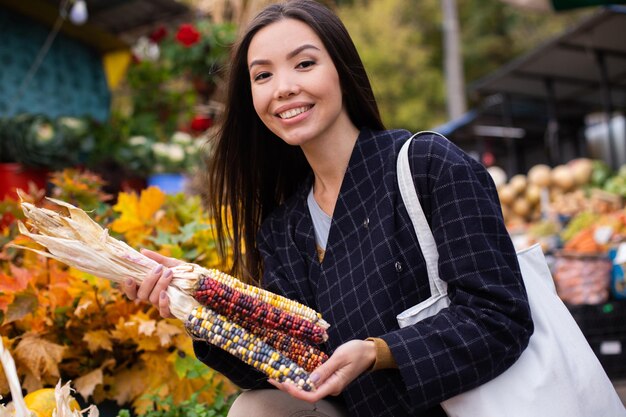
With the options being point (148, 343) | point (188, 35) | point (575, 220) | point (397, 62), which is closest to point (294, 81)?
point (148, 343)

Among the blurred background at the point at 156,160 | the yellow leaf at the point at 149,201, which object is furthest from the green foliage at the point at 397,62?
the yellow leaf at the point at 149,201

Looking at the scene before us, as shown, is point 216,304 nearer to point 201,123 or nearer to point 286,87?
point 286,87

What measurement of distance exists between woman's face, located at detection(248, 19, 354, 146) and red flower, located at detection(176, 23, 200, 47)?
16.3 ft

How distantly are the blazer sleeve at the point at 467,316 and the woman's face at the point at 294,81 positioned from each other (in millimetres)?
477

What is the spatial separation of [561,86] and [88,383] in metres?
12.9

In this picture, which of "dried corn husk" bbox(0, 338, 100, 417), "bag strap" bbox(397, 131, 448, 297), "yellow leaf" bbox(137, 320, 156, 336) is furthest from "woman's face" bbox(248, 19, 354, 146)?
"dried corn husk" bbox(0, 338, 100, 417)

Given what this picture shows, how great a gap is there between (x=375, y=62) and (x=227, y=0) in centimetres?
1946

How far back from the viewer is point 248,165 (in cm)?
270

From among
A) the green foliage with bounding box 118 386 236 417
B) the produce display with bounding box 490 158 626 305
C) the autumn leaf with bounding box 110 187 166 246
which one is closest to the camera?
the green foliage with bounding box 118 386 236 417

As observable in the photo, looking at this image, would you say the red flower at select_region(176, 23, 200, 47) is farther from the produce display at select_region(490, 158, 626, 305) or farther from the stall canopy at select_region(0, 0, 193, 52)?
the produce display at select_region(490, 158, 626, 305)

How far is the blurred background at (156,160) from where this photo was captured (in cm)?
282

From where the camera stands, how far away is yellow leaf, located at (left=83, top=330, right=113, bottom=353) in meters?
2.76

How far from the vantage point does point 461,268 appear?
77.7 inches

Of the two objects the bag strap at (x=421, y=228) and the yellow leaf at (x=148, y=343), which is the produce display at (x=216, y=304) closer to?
the bag strap at (x=421, y=228)
